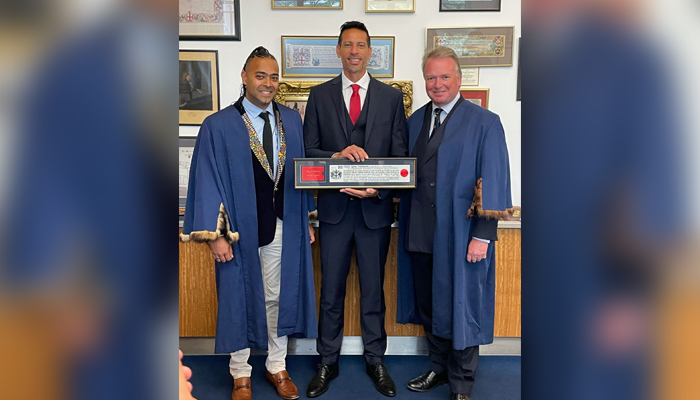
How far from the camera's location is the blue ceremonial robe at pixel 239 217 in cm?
251

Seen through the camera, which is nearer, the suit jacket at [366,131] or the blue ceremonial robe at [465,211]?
the blue ceremonial robe at [465,211]

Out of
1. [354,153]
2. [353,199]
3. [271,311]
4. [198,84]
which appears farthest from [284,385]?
[198,84]

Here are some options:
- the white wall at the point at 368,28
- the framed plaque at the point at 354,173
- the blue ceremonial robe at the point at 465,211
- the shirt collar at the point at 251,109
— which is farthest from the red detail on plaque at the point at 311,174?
the white wall at the point at 368,28

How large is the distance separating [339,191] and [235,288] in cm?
84

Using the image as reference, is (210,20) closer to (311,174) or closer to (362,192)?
(311,174)

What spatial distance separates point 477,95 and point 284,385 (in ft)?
7.80

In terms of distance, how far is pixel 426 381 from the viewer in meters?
2.79

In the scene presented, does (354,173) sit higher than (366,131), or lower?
lower

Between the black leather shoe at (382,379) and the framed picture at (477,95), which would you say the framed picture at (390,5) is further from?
the black leather shoe at (382,379)

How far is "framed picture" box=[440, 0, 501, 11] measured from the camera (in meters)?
3.17

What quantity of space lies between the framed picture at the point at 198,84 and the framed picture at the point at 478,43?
156cm
